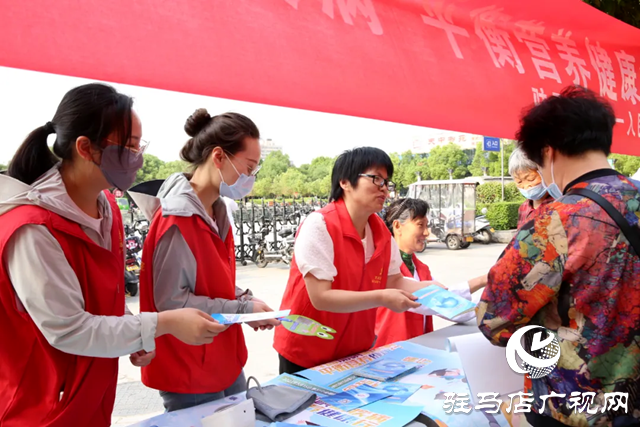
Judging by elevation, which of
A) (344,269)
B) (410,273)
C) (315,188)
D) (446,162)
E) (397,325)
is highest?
(446,162)

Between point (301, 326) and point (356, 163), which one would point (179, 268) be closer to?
point (301, 326)

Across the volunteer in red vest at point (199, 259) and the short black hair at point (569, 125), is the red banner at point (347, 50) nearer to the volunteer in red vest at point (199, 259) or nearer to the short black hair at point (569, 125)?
the volunteer in red vest at point (199, 259)

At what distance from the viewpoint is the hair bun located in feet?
5.11

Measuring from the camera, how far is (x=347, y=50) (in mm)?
1516

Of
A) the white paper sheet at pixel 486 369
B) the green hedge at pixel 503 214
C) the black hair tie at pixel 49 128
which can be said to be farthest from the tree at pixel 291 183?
the black hair tie at pixel 49 128

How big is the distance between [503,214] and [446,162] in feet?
24.5

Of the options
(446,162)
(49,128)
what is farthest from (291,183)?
(446,162)

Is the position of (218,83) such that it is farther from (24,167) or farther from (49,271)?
(49,271)

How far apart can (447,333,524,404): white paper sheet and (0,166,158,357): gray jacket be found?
88cm

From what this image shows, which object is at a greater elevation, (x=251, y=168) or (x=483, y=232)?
(x=251, y=168)

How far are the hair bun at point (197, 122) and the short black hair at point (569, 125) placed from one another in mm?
974

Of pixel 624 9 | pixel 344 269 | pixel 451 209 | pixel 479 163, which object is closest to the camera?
pixel 344 269

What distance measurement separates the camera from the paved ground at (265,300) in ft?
11.8

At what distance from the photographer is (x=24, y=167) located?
1.09 m
